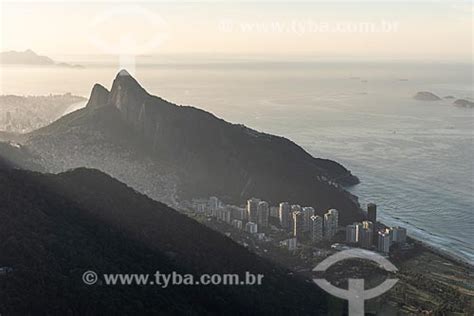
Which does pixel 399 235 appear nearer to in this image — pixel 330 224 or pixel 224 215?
pixel 330 224

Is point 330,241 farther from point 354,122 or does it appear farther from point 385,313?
point 354,122

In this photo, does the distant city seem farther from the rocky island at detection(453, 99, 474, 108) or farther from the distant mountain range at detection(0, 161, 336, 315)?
the rocky island at detection(453, 99, 474, 108)

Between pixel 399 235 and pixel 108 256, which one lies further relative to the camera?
pixel 399 235

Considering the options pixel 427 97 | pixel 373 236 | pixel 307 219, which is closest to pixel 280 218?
pixel 307 219

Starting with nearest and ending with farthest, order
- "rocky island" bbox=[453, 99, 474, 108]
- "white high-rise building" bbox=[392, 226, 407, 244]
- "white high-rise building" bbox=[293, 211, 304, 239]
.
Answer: "white high-rise building" bbox=[392, 226, 407, 244], "white high-rise building" bbox=[293, 211, 304, 239], "rocky island" bbox=[453, 99, 474, 108]

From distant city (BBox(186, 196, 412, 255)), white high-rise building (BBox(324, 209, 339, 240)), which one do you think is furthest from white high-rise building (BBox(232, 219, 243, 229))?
white high-rise building (BBox(324, 209, 339, 240))

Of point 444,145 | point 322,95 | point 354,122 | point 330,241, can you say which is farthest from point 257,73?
point 330,241

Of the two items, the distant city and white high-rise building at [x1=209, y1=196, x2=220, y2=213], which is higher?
white high-rise building at [x1=209, y1=196, x2=220, y2=213]
